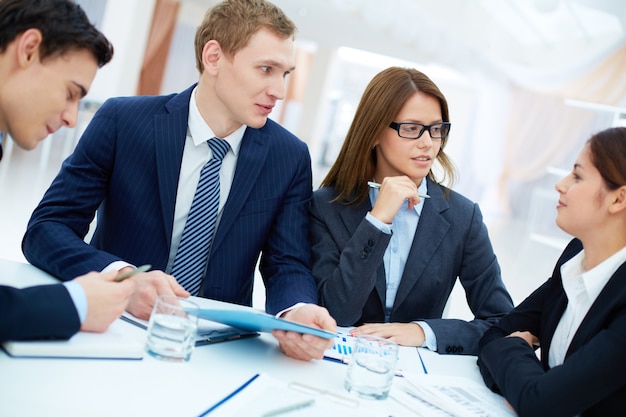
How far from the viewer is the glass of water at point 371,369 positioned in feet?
3.98

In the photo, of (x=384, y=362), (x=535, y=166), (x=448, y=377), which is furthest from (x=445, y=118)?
(x=535, y=166)

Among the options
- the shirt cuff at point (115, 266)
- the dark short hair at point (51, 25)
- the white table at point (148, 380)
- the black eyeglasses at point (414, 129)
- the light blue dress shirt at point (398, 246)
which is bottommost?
the white table at point (148, 380)

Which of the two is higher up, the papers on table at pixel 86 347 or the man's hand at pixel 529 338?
the man's hand at pixel 529 338

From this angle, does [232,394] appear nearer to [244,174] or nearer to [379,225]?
[379,225]

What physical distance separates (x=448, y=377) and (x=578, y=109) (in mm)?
8518

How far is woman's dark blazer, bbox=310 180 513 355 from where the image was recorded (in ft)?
6.13

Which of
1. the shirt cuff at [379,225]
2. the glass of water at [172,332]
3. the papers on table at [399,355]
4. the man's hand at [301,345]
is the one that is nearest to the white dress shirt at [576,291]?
the papers on table at [399,355]

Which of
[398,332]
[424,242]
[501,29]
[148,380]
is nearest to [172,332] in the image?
[148,380]

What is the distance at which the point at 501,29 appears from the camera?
32.0 feet

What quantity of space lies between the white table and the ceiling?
313 inches

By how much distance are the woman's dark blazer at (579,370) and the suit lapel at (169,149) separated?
1001 millimetres

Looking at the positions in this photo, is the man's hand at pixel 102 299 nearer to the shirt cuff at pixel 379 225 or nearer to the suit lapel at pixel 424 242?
the shirt cuff at pixel 379 225

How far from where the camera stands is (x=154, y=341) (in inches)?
47.4

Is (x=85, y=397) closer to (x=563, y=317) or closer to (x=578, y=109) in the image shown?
(x=563, y=317)
